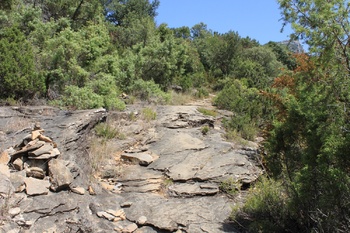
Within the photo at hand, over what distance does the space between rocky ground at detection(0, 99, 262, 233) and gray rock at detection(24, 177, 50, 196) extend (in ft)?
0.05

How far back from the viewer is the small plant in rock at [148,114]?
10.5 meters

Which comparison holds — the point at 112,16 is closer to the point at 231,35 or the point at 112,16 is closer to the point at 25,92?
the point at 231,35

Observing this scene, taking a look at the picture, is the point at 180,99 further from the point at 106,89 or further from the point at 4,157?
the point at 4,157

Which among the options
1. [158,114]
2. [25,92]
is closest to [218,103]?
[158,114]

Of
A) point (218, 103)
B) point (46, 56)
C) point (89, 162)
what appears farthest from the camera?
point (218, 103)

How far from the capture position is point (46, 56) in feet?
32.2

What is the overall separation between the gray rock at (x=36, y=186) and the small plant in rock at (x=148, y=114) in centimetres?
515

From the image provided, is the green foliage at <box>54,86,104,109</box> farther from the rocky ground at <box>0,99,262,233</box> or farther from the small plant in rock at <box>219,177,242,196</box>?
the small plant in rock at <box>219,177,242,196</box>

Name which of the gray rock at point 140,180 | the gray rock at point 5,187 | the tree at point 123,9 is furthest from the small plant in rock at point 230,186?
the tree at point 123,9

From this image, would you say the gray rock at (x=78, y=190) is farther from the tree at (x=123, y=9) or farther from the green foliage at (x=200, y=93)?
the tree at (x=123, y=9)

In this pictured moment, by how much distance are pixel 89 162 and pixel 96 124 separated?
1487 millimetres

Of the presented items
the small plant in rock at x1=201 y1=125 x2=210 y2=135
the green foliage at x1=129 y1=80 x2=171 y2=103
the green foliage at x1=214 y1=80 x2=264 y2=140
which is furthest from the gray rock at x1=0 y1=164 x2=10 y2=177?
the green foliage at x1=129 y1=80 x2=171 y2=103

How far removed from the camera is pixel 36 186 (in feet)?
17.7

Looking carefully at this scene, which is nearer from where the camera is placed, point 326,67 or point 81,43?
point 326,67
